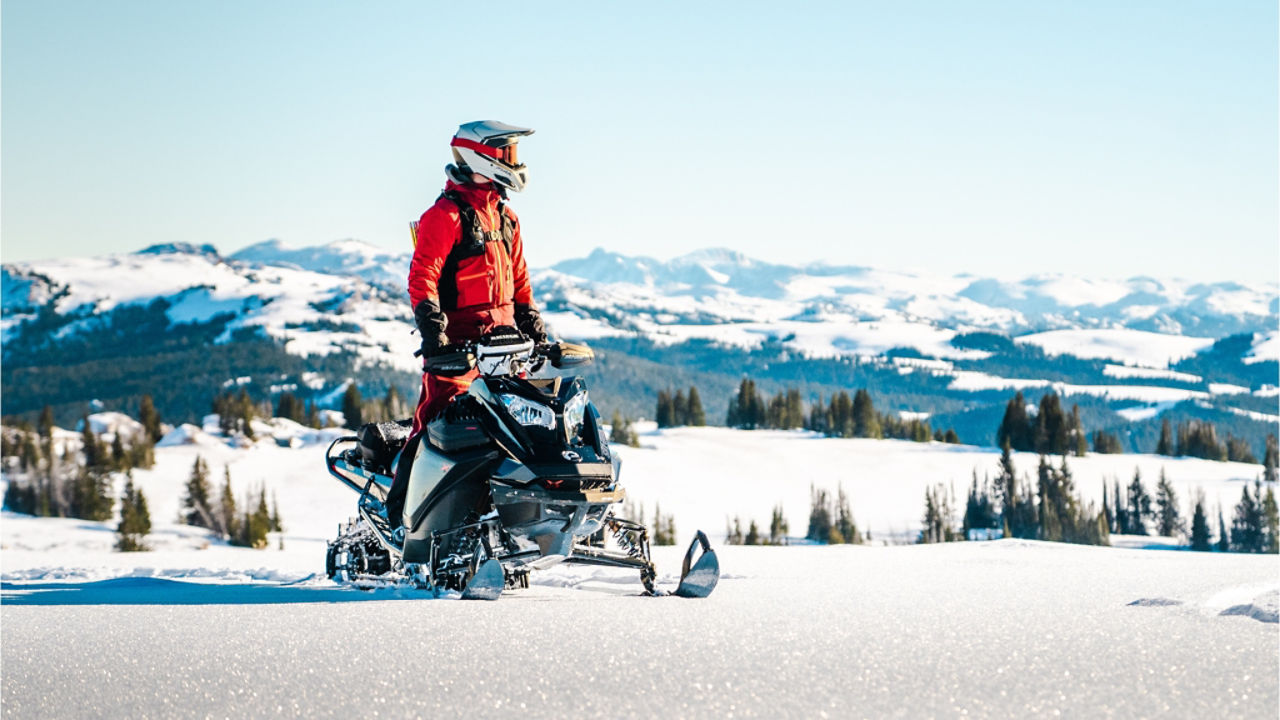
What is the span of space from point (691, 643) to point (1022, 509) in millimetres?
118577

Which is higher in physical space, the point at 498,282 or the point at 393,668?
the point at 498,282

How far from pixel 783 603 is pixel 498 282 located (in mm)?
3508

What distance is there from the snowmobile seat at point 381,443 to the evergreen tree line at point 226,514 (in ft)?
198

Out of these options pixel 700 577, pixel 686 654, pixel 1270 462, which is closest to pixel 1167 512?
pixel 1270 462

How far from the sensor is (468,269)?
8758 millimetres

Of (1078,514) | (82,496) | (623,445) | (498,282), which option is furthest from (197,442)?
(498,282)

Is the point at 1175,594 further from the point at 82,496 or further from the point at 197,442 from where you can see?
the point at 197,442

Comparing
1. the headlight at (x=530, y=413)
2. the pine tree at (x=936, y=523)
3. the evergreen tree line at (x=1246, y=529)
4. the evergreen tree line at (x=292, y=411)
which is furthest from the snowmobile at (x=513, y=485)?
the evergreen tree line at (x=292, y=411)

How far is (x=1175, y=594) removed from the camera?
21.9 ft

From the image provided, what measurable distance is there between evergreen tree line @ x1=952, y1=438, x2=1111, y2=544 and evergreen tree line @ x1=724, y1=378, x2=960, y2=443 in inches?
1619

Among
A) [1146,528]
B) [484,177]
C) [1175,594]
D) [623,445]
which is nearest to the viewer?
[1175,594]

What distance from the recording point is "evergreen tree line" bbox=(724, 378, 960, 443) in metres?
170

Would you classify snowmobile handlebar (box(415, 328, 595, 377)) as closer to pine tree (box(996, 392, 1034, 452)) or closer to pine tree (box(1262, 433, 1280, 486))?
pine tree (box(1262, 433, 1280, 486))

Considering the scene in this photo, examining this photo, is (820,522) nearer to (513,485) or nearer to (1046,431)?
(1046,431)
